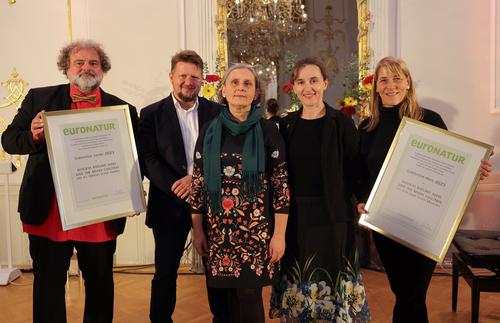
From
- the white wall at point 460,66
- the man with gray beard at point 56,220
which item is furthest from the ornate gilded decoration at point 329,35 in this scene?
the man with gray beard at point 56,220

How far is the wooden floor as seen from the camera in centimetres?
329

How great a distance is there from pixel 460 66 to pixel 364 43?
3.30 ft

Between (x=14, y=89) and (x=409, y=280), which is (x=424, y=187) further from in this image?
(x=14, y=89)

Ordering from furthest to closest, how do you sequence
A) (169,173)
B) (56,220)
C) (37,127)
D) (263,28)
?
1. (263,28)
2. (169,173)
3. (56,220)
4. (37,127)

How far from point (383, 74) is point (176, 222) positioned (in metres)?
1.49

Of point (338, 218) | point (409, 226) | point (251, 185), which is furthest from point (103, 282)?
point (409, 226)

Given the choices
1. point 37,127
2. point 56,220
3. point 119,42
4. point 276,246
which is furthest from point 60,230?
point 119,42

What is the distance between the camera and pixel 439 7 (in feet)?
14.5

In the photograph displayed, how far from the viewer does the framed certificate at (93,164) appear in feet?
6.94

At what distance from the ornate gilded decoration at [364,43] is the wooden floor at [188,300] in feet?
6.27

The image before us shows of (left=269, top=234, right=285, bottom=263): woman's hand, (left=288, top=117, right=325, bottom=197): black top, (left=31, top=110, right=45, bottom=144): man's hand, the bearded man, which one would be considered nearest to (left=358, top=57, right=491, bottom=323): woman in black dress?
(left=288, top=117, right=325, bottom=197): black top

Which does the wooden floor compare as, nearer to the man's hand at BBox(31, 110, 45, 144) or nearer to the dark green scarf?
the dark green scarf

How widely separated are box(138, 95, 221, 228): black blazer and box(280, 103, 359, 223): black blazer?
0.69m

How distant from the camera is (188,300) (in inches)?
145
